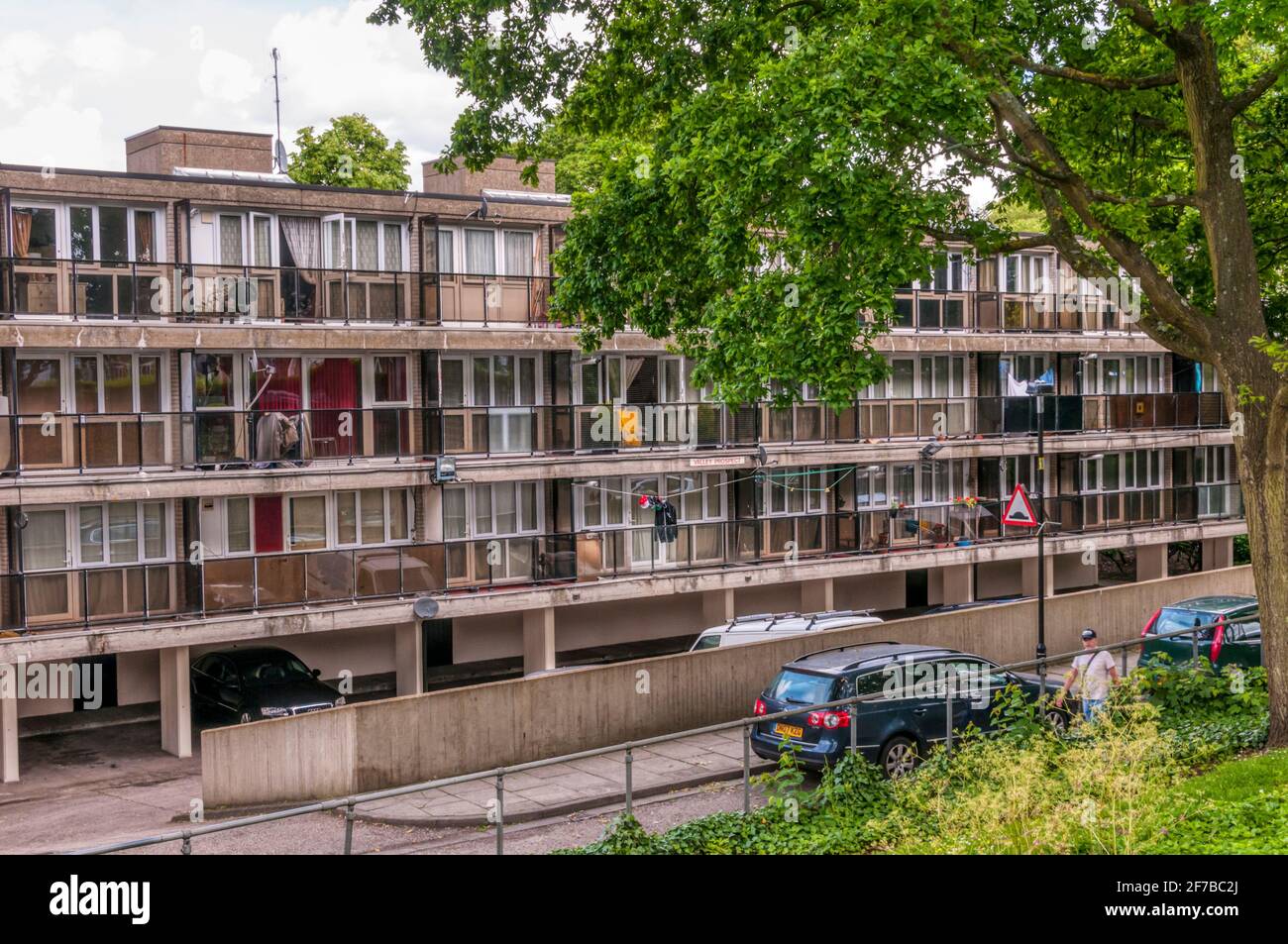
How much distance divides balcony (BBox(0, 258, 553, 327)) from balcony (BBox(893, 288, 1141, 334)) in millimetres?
10171

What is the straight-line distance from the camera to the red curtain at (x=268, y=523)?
25688 mm

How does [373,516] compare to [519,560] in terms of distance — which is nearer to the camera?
[373,516]

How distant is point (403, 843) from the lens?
1566cm

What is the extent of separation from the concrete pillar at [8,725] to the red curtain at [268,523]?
5.17m

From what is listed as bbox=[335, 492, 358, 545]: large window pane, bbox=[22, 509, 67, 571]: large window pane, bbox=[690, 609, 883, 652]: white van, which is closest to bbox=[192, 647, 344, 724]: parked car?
bbox=[335, 492, 358, 545]: large window pane

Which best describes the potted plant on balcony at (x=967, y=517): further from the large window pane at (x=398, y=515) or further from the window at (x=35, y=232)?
the window at (x=35, y=232)

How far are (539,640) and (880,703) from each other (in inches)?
445

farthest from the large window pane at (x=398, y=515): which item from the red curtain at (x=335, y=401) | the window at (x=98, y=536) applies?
the window at (x=98, y=536)

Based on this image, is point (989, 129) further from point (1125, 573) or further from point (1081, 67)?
point (1125, 573)

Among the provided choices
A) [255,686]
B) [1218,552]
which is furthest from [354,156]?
[1218,552]

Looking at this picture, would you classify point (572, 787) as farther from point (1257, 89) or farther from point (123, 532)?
point (1257, 89)

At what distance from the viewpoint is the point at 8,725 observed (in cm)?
2147

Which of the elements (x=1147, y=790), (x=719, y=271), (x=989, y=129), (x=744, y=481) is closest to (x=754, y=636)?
(x=744, y=481)

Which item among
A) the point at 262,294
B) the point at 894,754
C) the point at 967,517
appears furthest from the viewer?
the point at 967,517
